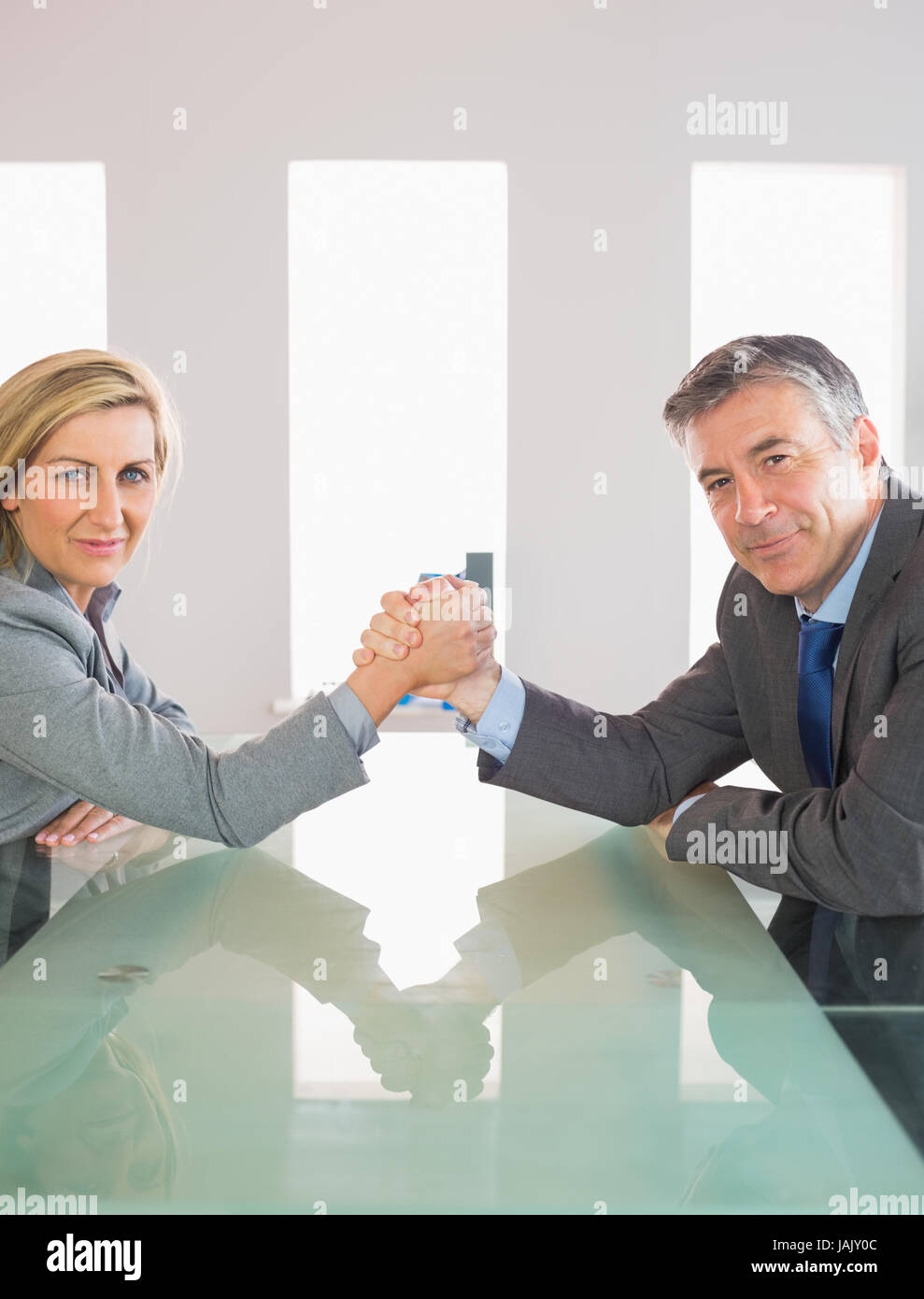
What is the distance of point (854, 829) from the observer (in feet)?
4.51

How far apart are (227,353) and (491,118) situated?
1.41 m

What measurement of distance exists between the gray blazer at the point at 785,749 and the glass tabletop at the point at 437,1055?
88 millimetres

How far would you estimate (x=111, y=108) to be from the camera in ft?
16.7

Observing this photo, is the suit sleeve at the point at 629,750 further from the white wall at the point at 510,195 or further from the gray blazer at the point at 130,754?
the white wall at the point at 510,195

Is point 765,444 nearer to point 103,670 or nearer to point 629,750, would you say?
point 629,750

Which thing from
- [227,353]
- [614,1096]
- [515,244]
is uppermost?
[515,244]

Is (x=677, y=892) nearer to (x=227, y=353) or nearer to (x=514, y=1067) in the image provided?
(x=514, y=1067)

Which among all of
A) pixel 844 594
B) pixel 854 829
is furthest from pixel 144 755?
pixel 844 594

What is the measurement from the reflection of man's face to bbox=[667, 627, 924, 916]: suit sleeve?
0.24 m

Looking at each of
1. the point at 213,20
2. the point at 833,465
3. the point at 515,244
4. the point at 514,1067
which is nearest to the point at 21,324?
the point at 213,20

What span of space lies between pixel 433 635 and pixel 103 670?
47cm

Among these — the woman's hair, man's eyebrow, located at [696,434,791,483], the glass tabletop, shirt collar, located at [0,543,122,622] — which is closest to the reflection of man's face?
man's eyebrow, located at [696,434,791,483]

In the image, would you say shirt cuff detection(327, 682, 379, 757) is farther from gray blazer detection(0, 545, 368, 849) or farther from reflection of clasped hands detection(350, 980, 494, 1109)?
reflection of clasped hands detection(350, 980, 494, 1109)

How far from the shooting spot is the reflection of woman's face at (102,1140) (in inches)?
29.0
